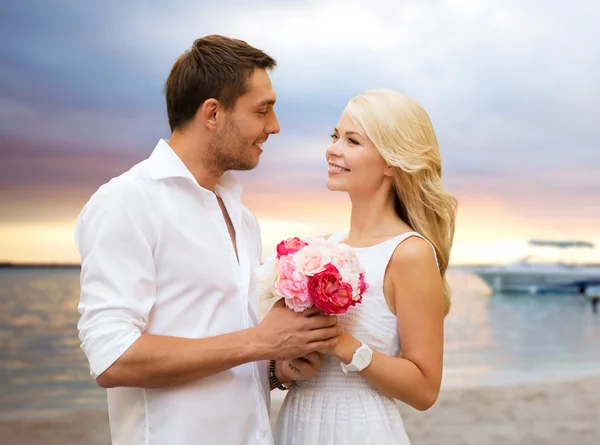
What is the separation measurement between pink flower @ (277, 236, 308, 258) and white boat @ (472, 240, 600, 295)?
99.2ft

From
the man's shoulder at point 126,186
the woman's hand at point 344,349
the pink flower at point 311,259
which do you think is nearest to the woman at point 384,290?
the woman's hand at point 344,349

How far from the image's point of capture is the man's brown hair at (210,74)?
2777mm

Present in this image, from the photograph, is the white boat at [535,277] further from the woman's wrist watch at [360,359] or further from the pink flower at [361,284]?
the pink flower at [361,284]

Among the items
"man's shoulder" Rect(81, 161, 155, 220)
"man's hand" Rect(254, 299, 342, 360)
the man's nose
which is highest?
the man's nose

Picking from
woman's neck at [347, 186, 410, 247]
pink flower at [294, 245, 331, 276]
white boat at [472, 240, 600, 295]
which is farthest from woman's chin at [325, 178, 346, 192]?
white boat at [472, 240, 600, 295]

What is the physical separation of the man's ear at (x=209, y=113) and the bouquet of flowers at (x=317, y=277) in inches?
23.7

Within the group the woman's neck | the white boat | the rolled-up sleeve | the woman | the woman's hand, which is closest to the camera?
the rolled-up sleeve

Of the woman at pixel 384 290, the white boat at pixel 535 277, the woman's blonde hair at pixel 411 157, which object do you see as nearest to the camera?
the woman at pixel 384 290

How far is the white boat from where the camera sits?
3303 cm

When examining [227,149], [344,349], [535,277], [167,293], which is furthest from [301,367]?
[535,277]

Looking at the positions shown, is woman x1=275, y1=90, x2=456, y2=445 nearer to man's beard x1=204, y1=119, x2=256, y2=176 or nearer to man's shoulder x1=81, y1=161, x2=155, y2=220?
man's beard x1=204, y1=119, x2=256, y2=176

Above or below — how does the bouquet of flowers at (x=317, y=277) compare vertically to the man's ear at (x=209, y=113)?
below

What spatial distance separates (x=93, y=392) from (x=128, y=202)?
1093 cm

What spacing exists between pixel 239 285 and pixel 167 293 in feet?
0.93
